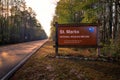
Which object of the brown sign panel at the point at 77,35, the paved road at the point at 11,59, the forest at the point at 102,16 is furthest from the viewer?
the forest at the point at 102,16

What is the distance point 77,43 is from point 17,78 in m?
7.98

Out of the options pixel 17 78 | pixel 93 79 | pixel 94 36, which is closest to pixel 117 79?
pixel 93 79

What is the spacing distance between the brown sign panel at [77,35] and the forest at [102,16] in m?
0.97

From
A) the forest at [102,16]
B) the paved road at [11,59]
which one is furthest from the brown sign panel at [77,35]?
the paved road at [11,59]

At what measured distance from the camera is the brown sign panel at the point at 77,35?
15483 mm

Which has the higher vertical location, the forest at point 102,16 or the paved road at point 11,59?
the forest at point 102,16

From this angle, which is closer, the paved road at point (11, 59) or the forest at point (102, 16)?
the paved road at point (11, 59)

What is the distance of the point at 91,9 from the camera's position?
63.2 ft

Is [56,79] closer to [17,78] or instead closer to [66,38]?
[17,78]

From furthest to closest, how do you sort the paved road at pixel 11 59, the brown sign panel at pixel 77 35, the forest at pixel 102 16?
the forest at pixel 102 16 < the brown sign panel at pixel 77 35 < the paved road at pixel 11 59

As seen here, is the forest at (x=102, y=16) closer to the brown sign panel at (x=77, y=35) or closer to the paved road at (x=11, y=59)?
the brown sign panel at (x=77, y=35)

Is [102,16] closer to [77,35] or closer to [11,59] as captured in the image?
[77,35]

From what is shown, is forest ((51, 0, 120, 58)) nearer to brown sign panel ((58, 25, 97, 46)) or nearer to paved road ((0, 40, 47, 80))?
Result: brown sign panel ((58, 25, 97, 46))

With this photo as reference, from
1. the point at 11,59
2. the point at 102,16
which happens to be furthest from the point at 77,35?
the point at 102,16
